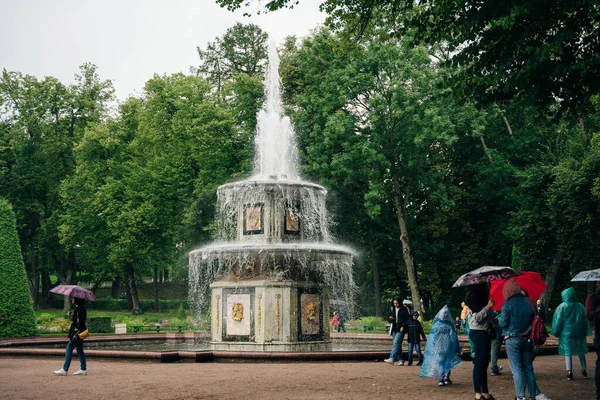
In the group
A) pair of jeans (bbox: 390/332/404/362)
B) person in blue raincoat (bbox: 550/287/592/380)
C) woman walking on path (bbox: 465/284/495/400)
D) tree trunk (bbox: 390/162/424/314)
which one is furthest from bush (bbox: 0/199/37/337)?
woman walking on path (bbox: 465/284/495/400)

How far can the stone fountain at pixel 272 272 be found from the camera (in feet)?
62.7

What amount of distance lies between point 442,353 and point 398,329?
4.26 meters

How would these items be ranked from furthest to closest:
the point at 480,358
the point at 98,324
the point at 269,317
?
1. the point at 98,324
2. the point at 269,317
3. the point at 480,358

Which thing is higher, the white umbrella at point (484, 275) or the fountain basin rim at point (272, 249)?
the fountain basin rim at point (272, 249)

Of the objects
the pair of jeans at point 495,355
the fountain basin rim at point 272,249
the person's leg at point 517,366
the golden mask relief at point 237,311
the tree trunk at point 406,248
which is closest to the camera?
the person's leg at point 517,366

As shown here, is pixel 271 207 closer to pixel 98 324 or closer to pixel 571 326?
pixel 571 326

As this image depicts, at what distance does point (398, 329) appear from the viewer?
54.9 ft

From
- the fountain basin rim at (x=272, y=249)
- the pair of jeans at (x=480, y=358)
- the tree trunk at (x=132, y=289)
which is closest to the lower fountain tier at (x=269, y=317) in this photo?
the fountain basin rim at (x=272, y=249)

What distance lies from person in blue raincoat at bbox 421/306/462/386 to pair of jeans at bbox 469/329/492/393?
88.5 inches

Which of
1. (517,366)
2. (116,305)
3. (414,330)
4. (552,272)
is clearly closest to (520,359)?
(517,366)

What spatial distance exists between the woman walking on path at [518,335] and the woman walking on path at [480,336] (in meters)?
0.29

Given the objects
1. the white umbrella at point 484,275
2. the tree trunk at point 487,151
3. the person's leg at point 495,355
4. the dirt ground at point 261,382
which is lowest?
the dirt ground at point 261,382

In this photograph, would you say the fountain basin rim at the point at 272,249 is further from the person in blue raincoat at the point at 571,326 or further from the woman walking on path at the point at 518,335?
the woman walking on path at the point at 518,335

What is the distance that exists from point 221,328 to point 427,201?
26734mm
